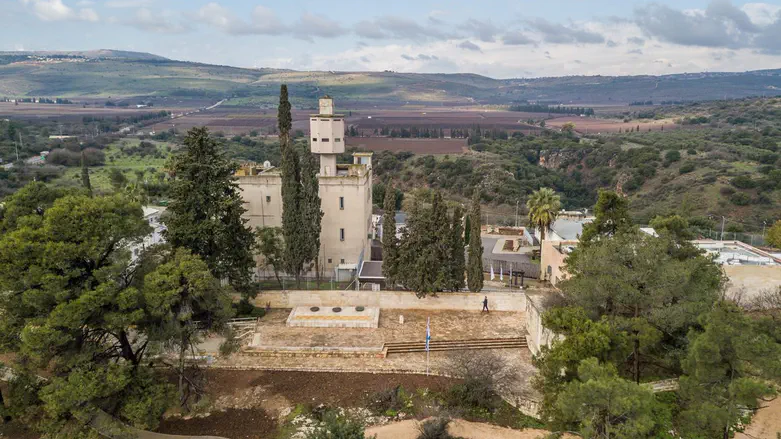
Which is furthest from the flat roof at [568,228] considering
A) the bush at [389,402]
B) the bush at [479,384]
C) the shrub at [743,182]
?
the shrub at [743,182]

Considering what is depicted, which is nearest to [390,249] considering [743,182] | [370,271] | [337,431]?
[370,271]

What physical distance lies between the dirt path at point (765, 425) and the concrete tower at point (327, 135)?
2598 cm

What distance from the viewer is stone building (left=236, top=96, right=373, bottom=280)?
33.5 m

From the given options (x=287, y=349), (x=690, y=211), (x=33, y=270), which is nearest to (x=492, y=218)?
(x=690, y=211)

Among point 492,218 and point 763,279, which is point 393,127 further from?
point 763,279

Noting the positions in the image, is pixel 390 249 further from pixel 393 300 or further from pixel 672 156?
pixel 672 156

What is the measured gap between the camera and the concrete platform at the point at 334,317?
25.5m

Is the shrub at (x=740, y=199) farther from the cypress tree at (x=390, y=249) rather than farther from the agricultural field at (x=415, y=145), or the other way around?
the agricultural field at (x=415, y=145)

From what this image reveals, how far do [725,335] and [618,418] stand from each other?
380cm

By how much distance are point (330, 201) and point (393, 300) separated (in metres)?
9.27

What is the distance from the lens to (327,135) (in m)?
34.7

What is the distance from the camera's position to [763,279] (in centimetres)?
2694

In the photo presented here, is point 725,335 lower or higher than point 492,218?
higher

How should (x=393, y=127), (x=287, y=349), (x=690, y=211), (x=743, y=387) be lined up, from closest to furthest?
1. (x=743, y=387)
2. (x=287, y=349)
3. (x=690, y=211)
4. (x=393, y=127)
